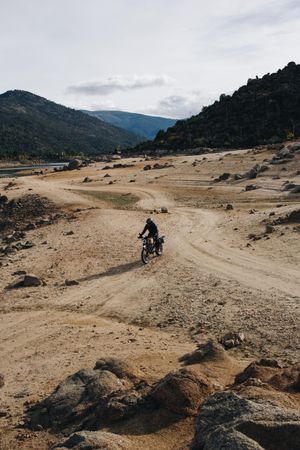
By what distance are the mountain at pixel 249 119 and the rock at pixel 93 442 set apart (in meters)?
69.8

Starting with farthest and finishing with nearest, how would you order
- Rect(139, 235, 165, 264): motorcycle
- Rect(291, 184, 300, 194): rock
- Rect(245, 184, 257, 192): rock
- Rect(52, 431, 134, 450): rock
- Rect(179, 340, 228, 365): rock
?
Rect(245, 184, 257, 192): rock, Rect(291, 184, 300, 194): rock, Rect(139, 235, 165, 264): motorcycle, Rect(179, 340, 228, 365): rock, Rect(52, 431, 134, 450): rock

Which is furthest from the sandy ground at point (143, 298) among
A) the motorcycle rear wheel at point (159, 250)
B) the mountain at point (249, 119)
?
A: the mountain at point (249, 119)

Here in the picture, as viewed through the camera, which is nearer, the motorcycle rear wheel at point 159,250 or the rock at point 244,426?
the rock at point 244,426

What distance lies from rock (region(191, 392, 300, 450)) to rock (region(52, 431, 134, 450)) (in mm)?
1316

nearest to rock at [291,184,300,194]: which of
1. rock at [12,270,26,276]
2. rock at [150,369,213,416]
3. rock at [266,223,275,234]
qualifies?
rock at [266,223,275,234]

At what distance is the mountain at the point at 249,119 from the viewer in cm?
8075

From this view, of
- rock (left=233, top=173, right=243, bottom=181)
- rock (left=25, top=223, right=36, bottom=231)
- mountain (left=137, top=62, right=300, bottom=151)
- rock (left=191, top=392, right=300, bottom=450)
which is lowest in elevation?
rock (left=25, top=223, right=36, bottom=231)

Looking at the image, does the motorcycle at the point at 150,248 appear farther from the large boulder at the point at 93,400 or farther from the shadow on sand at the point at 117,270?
the large boulder at the point at 93,400

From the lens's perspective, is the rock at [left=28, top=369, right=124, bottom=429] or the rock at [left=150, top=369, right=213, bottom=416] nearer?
the rock at [left=150, top=369, right=213, bottom=416]

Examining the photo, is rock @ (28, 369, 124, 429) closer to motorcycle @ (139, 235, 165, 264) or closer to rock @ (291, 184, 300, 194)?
motorcycle @ (139, 235, 165, 264)

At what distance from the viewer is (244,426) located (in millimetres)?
6320

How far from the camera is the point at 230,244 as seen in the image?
23.8 m

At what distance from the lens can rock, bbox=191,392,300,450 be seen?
5980mm

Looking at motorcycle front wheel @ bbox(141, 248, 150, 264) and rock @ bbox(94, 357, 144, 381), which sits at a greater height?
motorcycle front wheel @ bbox(141, 248, 150, 264)
